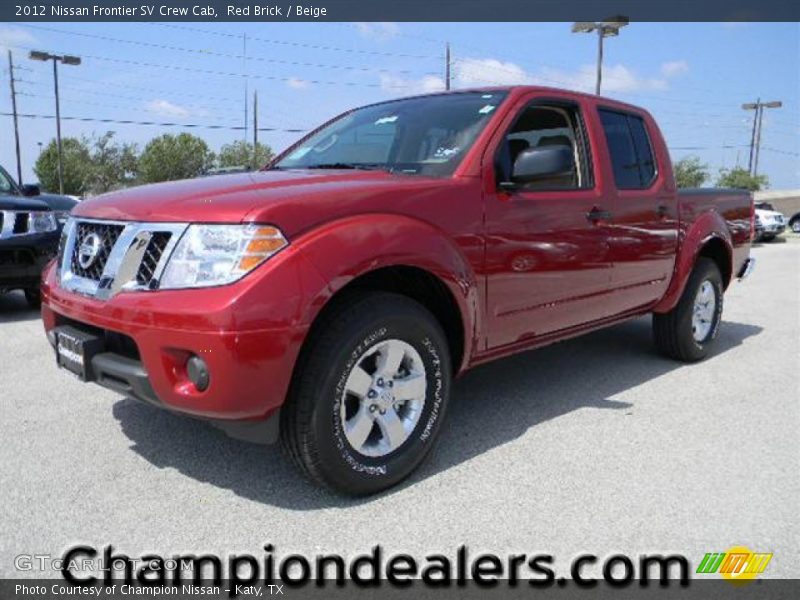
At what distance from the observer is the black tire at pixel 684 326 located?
17.1 feet

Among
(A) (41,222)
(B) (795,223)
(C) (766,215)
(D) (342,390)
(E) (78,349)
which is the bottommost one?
(B) (795,223)

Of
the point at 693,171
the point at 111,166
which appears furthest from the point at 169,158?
the point at 693,171

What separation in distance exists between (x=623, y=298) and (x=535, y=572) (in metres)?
2.42

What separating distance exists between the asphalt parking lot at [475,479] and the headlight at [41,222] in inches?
96.0

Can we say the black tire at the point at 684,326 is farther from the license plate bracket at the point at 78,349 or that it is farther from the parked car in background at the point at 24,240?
the parked car in background at the point at 24,240

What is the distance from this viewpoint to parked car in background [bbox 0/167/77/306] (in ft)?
21.7

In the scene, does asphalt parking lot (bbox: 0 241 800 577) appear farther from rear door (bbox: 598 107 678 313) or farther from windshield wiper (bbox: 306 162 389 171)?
windshield wiper (bbox: 306 162 389 171)

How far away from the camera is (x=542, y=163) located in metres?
3.34

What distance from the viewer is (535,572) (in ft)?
8.04

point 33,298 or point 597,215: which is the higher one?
point 597,215

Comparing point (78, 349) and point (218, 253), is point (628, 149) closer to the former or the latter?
point (218, 253)

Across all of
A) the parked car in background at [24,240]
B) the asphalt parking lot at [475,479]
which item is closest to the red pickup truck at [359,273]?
the asphalt parking lot at [475,479]

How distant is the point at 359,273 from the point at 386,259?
155mm

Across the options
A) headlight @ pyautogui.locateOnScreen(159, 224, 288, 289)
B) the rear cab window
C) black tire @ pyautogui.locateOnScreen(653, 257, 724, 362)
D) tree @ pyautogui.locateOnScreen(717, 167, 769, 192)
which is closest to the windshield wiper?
headlight @ pyautogui.locateOnScreen(159, 224, 288, 289)
